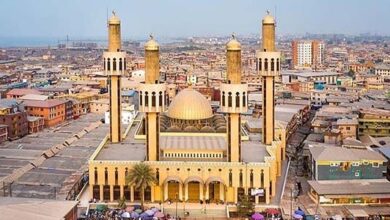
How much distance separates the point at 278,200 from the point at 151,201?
7.40 m

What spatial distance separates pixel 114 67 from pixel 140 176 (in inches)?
371

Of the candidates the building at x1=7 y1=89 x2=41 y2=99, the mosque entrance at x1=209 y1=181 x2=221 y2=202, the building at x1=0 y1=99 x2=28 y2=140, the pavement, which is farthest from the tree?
the building at x1=7 y1=89 x2=41 y2=99

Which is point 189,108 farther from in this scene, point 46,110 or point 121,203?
point 46,110

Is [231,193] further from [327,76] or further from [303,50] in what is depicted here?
[303,50]

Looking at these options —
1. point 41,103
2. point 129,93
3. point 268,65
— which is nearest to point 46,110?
point 41,103

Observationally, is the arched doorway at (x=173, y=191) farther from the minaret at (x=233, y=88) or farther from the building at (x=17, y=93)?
the building at (x=17, y=93)

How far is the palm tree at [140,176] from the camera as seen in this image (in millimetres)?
31297

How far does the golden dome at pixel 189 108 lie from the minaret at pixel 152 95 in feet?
20.1

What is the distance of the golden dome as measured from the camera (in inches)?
1534

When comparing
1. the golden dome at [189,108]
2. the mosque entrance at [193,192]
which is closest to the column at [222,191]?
the mosque entrance at [193,192]

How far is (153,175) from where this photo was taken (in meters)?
32.0

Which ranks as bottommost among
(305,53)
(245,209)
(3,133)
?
(245,209)

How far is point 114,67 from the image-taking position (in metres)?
37.7

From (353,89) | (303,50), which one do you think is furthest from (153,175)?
(303,50)
